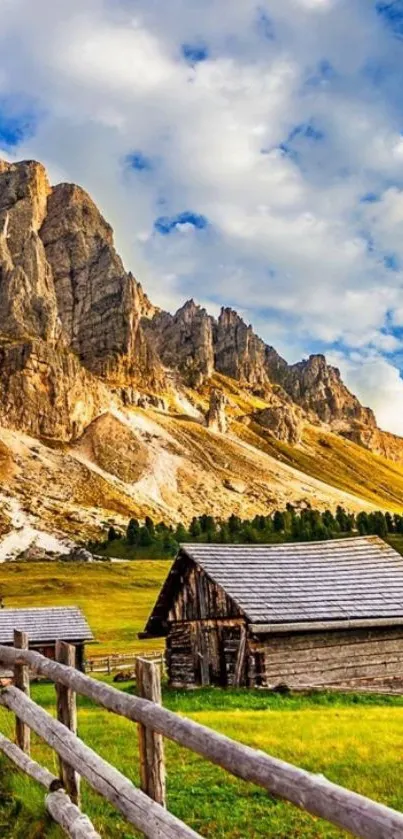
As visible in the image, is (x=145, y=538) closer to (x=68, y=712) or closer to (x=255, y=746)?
(x=255, y=746)

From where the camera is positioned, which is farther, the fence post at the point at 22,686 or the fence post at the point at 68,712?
the fence post at the point at 22,686

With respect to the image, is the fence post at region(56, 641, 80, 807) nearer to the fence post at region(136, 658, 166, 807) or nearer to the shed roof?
the fence post at region(136, 658, 166, 807)

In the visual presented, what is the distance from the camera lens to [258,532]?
135 metres

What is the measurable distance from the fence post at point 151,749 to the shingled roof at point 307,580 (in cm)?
1908

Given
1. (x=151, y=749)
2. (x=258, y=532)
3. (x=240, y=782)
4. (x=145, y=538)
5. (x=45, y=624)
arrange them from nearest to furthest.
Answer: (x=151, y=749), (x=240, y=782), (x=45, y=624), (x=258, y=532), (x=145, y=538)

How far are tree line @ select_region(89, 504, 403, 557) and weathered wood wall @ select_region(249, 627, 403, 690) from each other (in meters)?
93.3

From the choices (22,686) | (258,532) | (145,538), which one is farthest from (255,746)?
(145,538)

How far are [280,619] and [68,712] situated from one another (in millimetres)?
18118

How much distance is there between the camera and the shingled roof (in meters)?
26.8

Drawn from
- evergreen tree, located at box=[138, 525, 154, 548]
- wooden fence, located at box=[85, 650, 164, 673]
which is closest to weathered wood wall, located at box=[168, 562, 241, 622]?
wooden fence, located at box=[85, 650, 164, 673]

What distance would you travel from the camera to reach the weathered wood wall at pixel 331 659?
84.2 ft

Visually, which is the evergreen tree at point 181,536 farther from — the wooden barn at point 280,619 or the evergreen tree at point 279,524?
the wooden barn at point 280,619

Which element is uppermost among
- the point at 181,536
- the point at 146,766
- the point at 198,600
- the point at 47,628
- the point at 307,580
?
the point at 181,536

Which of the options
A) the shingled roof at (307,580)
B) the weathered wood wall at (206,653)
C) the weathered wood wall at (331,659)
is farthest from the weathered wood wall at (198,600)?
the weathered wood wall at (331,659)
